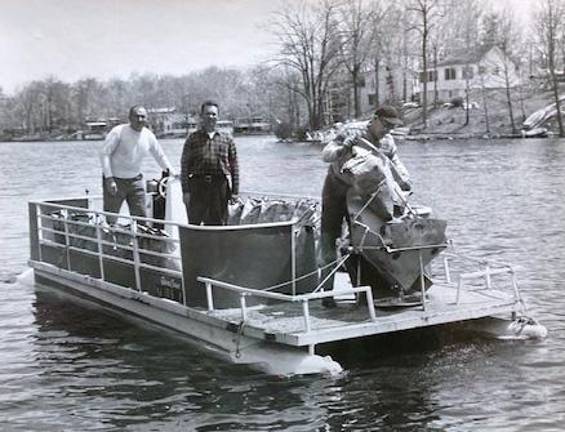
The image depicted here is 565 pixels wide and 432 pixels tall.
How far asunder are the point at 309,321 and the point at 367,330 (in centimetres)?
48

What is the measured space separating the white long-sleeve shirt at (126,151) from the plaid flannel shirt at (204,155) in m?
1.69

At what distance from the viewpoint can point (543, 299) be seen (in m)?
11.0

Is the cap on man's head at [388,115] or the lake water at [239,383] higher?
the cap on man's head at [388,115]

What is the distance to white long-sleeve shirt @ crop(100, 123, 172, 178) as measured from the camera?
10531mm

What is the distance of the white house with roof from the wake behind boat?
241 feet

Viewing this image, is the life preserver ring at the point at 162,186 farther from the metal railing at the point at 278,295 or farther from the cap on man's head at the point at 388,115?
the cap on man's head at the point at 388,115

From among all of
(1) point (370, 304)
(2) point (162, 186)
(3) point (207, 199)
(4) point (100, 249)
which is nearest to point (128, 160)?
(2) point (162, 186)

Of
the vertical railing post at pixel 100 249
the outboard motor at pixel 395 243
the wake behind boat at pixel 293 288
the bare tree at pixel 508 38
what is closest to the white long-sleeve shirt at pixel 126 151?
the vertical railing post at pixel 100 249

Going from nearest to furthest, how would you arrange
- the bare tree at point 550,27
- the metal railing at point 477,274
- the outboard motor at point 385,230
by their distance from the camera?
the outboard motor at point 385,230 → the metal railing at point 477,274 → the bare tree at point 550,27

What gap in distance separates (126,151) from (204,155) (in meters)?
2.02

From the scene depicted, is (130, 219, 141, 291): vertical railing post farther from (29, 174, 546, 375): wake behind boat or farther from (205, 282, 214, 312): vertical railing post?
(205, 282, 214, 312): vertical railing post

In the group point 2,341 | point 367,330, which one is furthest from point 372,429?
point 2,341

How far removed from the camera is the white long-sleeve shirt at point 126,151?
34.6 feet

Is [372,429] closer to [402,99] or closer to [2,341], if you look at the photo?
[2,341]
